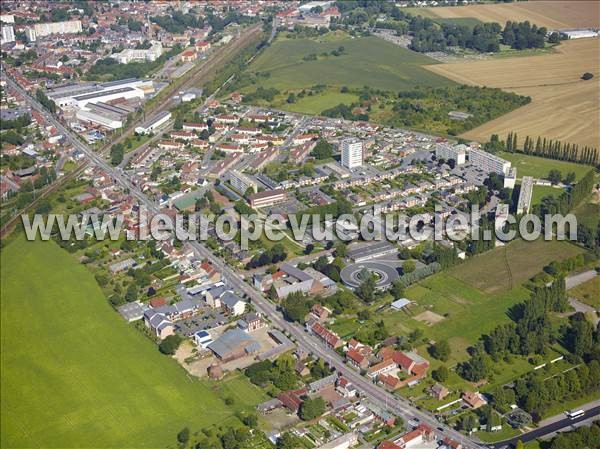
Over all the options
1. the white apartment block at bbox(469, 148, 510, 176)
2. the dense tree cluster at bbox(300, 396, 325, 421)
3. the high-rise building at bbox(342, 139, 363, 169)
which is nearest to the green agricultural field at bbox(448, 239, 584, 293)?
the white apartment block at bbox(469, 148, 510, 176)

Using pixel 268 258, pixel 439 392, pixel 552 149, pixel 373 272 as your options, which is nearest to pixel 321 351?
pixel 439 392

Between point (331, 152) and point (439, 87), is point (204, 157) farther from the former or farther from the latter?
point (439, 87)

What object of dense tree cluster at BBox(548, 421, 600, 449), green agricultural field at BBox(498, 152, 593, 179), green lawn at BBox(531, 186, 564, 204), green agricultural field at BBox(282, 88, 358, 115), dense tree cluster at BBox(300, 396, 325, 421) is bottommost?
green agricultural field at BBox(282, 88, 358, 115)

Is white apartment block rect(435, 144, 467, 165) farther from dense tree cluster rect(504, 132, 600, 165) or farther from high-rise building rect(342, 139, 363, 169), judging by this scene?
high-rise building rect(342, 139, 363, 169)

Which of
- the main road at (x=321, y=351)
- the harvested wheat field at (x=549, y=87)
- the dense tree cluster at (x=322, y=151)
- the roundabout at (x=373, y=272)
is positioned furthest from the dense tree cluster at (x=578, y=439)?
the harvested wheat field at (x=549, y=87)

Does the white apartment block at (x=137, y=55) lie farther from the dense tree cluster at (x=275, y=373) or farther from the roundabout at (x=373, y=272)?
the dense tree cluster at (x=275, y=373)

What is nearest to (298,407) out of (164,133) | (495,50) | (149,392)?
(149,392)

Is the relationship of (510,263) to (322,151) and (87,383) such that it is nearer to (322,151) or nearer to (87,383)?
(322,151)
